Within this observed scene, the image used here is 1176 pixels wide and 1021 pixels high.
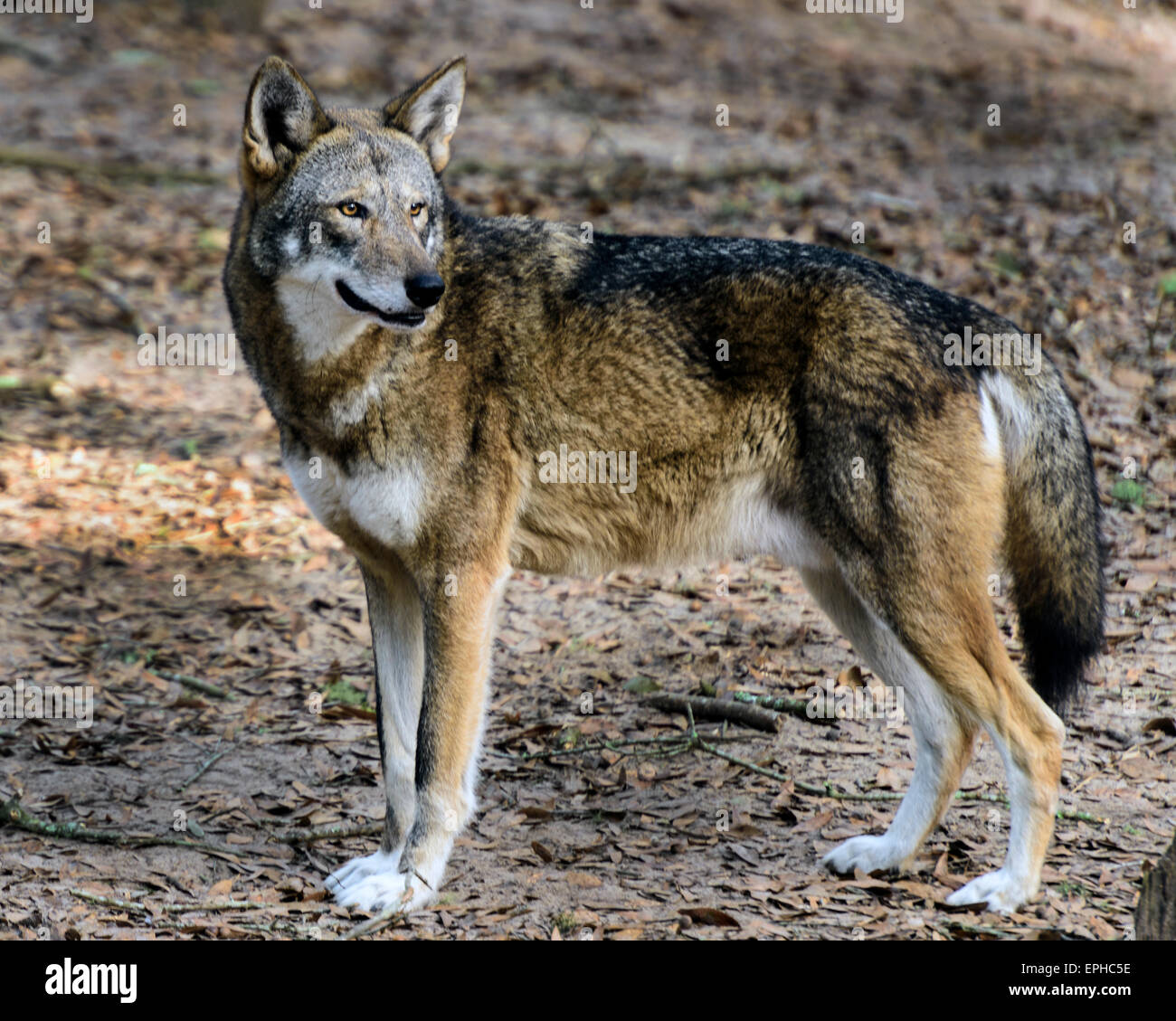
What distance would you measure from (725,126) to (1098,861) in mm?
10850

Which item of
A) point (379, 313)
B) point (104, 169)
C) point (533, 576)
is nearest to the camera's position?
point (379, 313)

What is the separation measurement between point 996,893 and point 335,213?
3811 mm

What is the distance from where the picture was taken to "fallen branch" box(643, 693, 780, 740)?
6395 millimetres

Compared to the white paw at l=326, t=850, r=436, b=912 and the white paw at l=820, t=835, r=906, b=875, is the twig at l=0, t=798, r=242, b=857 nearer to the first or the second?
the white paw at l=326, t=850, r=436, b=912

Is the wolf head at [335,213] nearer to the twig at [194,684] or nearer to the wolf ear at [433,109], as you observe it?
the wolf ear at [433,109]

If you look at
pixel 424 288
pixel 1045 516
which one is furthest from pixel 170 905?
pixel 1045 516

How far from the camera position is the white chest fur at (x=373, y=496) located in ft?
16.5

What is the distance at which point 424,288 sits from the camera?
4738 millimetres

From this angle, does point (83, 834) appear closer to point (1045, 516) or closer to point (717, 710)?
point (717, 710)

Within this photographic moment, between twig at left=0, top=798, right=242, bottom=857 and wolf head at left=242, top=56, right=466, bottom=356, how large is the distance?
2.23 m

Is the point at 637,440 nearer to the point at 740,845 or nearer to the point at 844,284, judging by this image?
the point at 844,284

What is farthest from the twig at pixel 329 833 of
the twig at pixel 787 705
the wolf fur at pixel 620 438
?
the twig at pixel 787 705

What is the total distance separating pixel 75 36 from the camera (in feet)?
50.8

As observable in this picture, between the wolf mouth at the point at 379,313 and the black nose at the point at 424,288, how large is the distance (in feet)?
0.22
